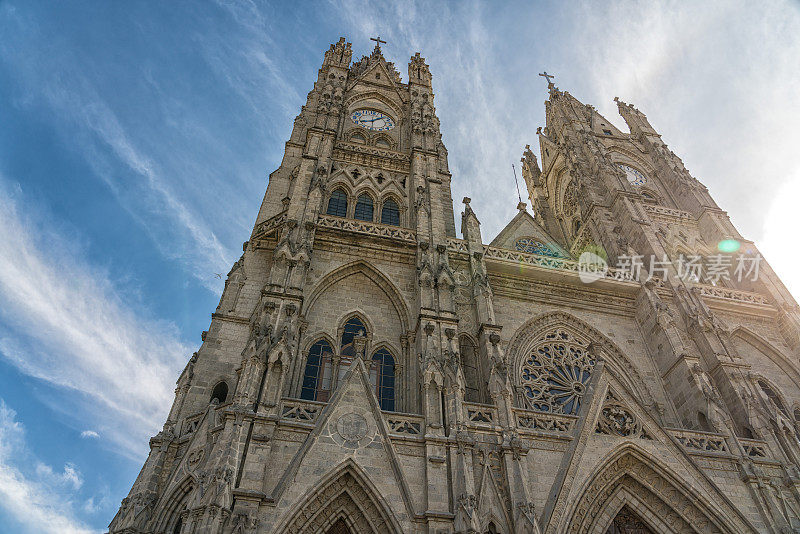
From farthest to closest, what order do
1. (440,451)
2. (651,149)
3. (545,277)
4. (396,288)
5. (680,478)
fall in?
1. (651,149)
2. (545,277)
3. (396,288)
4. (680,478)
5. (440,451)

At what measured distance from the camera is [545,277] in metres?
17.8

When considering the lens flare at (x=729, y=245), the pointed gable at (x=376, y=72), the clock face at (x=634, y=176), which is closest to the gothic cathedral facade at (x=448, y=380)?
the lens flare at (x=729, y=245)

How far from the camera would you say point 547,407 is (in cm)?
1498

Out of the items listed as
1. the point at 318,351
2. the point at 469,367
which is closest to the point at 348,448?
the point at 318,351

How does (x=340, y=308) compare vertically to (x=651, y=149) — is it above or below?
below

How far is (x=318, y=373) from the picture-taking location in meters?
13.5

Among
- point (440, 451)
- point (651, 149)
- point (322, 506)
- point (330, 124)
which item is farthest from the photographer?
point (651, 149)

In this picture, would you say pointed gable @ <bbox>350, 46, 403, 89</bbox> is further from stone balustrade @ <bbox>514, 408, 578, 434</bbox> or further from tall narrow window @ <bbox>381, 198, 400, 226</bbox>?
stone balustrade @ <bbox>514, 408, 578, 434</bbox>

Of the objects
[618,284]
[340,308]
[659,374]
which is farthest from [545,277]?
[340,308]

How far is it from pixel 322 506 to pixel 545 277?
10.9 meters

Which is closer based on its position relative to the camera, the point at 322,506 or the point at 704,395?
the point at 322,506

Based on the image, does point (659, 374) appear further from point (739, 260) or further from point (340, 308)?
point (340, 308)

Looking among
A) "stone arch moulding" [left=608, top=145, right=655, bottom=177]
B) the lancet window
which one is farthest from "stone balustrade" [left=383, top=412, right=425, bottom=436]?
"stone arch moulding" [left=608, top=145, right=655, bottom=177]

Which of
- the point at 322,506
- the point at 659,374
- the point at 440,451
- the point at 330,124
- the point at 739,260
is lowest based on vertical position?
the point at 322,506
